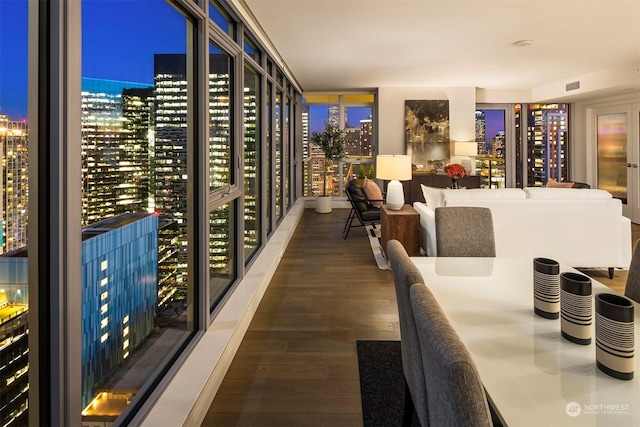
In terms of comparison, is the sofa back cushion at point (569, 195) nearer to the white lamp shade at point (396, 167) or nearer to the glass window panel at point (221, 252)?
the white lamp shade at point (396, 167)

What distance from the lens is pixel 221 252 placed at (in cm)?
322

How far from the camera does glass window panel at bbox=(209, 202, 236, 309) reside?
2983 mm

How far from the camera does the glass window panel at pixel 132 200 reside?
1441 millimetres

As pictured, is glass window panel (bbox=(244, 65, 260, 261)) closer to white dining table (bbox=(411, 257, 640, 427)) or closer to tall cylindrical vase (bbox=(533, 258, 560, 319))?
white dining table (bbox=(411, 257, 640, 427))

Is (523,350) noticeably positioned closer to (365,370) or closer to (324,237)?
(365,370)

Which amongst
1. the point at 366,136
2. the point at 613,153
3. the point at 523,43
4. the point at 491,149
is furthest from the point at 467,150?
the point at 523,43

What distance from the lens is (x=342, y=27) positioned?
4430 millimetres

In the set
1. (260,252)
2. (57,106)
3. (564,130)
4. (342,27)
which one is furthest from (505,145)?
(57,106)

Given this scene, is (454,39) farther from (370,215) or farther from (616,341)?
(616,341)

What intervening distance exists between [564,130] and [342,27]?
22.5 ft

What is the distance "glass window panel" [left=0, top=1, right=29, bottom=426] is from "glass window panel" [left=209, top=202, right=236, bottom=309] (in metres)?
1.72

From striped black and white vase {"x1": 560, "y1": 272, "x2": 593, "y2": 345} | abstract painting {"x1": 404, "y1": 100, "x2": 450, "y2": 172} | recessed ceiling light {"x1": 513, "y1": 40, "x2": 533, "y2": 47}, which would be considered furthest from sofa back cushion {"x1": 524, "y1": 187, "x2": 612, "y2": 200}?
abstract painting {"x1": 404, "y1": 100, "x2": 450, "y2": 172}

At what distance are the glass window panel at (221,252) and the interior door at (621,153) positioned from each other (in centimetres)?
776

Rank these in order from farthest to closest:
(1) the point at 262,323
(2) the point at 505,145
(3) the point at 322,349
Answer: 1. (2) the point at 505,145
2. (1) the point at 262,323
3. (3) the point at 322,349
